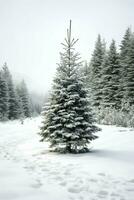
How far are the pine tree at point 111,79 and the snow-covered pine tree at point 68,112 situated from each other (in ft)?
69.8

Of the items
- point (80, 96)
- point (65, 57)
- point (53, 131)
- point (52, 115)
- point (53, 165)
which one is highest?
point (65, 57)

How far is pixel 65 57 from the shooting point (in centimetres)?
1335

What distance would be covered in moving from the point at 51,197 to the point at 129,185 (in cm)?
227

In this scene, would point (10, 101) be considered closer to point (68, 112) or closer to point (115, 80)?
point (115, 80)

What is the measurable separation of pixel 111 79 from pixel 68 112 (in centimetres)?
2466

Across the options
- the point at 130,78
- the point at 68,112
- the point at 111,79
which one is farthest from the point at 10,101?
the point at 68,112

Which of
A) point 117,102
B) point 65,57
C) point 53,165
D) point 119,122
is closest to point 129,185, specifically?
point 53,165

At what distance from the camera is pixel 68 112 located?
488 inches

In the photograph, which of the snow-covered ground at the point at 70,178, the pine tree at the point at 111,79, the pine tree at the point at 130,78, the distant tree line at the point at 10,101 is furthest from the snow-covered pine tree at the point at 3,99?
the snow-covered ground at the point at 70,178

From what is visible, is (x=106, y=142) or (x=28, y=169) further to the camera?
(x=106, y=142)

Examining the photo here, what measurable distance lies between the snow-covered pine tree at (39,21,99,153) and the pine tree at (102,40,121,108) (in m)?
21.3

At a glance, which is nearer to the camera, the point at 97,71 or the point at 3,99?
the point at 97,71

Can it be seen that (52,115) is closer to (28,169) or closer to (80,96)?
(80,96)

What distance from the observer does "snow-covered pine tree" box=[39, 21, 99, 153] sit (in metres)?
12.2
